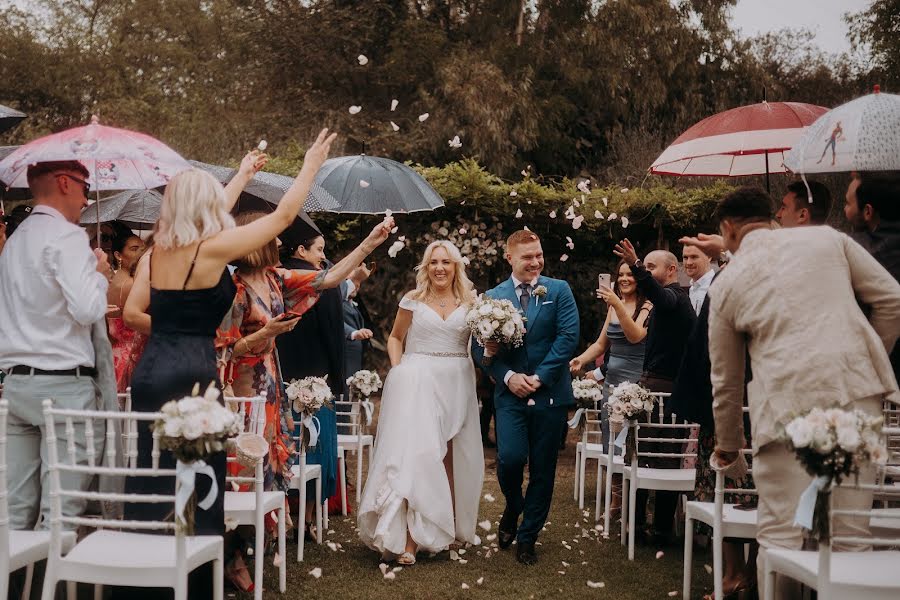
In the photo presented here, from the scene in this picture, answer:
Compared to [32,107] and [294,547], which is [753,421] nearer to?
[294,547]

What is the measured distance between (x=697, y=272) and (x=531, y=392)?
1.82 m

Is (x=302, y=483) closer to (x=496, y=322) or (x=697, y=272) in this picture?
(x=496, y=322)

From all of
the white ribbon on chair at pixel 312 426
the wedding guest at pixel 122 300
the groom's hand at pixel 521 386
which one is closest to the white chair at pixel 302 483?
the white ribbon on chair at pixel 312 426

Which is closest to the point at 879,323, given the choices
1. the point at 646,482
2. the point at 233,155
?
the point at 646,482

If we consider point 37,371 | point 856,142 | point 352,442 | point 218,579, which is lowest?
point 352,442

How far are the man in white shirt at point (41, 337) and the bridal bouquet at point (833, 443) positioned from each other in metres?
2.88

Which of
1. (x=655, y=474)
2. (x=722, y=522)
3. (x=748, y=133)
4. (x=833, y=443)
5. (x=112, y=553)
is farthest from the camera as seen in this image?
(x=655, y=474)

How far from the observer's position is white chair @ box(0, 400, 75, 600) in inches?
142

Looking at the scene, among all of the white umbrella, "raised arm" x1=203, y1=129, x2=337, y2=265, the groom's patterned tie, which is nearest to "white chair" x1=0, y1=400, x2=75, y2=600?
"raised arm" x1=203, y1=129, x2=337, y2=265

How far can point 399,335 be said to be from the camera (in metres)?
6.67

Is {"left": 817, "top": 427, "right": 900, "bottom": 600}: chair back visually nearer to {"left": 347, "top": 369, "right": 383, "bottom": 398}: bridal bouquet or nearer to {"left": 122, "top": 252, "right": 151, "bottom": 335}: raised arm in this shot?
{"left": 122, "top": 252, "right": 151, "bottom": 335}: raised arm

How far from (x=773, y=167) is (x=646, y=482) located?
2.77m

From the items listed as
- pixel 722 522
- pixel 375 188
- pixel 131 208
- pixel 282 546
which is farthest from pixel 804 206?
pixel 131 208

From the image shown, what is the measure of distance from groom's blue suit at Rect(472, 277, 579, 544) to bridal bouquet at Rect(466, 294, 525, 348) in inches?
8.8
